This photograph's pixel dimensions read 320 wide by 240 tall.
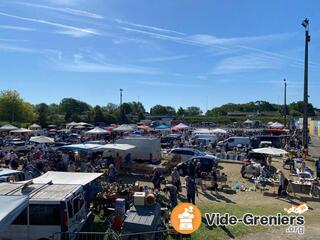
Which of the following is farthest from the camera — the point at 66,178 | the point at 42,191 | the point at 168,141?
the point at 168,141

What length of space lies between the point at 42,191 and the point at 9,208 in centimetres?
340

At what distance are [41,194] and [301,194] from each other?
1343cm

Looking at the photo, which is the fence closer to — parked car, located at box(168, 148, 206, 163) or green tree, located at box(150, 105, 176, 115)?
parked car, located at box(168, 148, 206, 163)

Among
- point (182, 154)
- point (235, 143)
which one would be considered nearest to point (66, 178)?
point (182, 154)

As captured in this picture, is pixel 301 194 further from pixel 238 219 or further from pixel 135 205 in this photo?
pixel 135 205

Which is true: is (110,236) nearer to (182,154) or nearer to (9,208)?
(9,208)

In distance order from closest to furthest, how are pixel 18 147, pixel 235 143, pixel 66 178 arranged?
pixel 66 178
pixel 18 147
pixel 235 143

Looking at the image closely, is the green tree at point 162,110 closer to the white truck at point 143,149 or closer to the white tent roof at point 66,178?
the white truck at point 143,149

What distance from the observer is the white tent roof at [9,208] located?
6777 mm

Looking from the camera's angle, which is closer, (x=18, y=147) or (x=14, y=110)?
(x=18, y=147)

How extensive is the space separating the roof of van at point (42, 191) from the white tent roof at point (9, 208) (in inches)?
85.3

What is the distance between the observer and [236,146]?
39.2m

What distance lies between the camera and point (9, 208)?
287 inches

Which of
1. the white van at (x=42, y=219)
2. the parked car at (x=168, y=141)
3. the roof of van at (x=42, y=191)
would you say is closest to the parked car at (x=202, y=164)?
the roof of van at (x=42, y=191)
